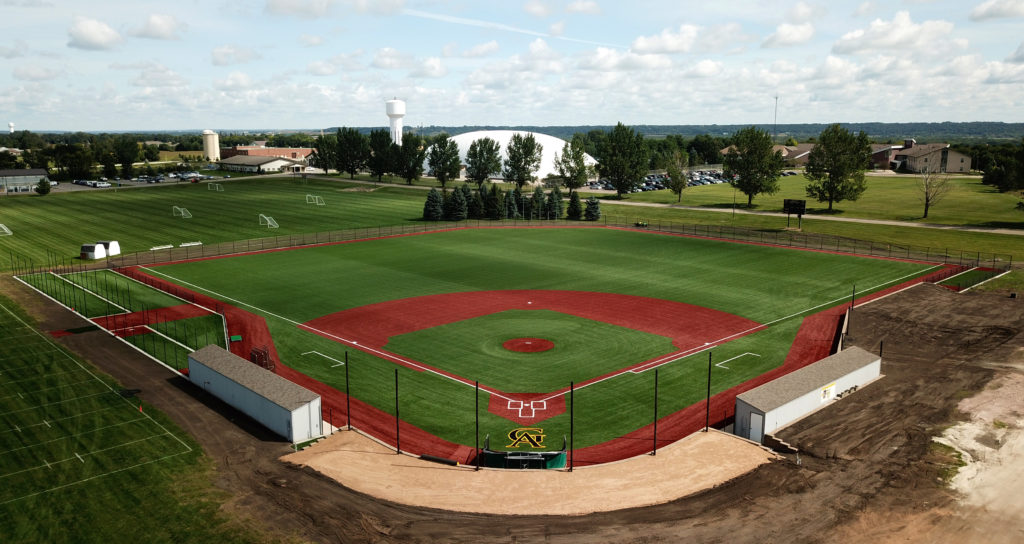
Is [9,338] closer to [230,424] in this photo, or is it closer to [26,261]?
[230,424]

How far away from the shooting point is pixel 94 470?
3288 centimetres

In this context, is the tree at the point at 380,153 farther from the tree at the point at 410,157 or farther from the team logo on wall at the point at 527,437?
the team logo on wall at the point at 527,437

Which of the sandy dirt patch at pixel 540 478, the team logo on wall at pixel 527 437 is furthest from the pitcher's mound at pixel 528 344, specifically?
the sandy dirt patch at pixel 540 478


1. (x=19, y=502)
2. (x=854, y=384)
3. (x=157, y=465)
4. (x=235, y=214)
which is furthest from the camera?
→ (x=235, y=214)

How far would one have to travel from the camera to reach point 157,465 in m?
33.4

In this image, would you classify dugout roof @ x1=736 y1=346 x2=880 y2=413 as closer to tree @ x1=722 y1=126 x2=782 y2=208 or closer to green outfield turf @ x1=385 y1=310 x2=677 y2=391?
green outfield turf @ x1=385 y1=310 x2=677 y2=391

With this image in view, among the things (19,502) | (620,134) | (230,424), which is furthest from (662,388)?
(620,134)

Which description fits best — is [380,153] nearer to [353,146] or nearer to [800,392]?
[353,146]

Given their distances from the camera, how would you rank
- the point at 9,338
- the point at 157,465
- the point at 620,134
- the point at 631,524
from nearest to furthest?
1. the point at 631,524
2. the point at 157,465
3. the point at 9,338
4. the point at 620,134

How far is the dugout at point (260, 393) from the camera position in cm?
3656

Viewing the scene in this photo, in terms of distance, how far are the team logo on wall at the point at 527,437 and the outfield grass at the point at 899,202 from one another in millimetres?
100836

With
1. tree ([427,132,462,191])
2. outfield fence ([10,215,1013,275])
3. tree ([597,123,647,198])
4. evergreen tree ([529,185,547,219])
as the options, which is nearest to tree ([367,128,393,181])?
tree ([427,132,462,191])

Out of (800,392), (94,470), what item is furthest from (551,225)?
(94,470)

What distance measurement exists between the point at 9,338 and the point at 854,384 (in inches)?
2414
